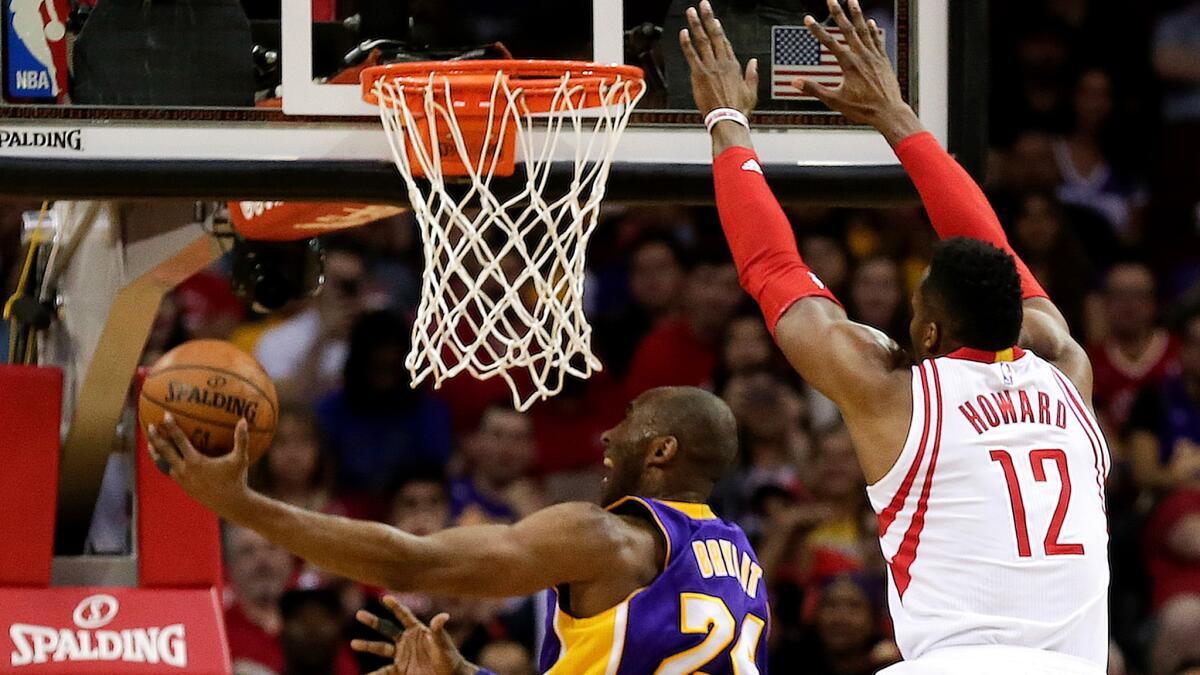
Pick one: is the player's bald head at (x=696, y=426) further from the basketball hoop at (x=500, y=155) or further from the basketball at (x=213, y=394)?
the basketball at (x=213, y=394)

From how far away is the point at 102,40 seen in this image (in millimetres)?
4074

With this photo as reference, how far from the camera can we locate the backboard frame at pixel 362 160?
3947mm

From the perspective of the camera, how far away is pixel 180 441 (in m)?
3.21

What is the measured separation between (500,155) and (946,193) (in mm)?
964

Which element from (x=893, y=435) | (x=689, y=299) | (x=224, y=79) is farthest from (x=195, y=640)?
(x=689, y=299)

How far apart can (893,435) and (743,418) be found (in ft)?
12.7

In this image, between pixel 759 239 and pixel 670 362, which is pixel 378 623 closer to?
pixel 759 239

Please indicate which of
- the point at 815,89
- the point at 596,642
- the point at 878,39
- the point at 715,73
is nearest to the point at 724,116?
the point at 715,73

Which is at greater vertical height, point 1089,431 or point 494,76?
point 494,76

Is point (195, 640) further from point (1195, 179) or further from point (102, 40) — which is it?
point (1195, 179)

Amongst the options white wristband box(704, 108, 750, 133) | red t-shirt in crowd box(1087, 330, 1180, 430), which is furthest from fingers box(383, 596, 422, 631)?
red t-shirt in crowd box(1087, 330, 1180, 430)

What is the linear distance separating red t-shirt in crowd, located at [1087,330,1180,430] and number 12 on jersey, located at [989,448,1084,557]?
4.32 metres

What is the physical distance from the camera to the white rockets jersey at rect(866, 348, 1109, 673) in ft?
10.4

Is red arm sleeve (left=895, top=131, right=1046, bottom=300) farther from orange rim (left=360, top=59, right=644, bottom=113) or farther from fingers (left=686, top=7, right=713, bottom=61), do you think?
orange rim (left=360, top=59, right=644, bottom=113)
